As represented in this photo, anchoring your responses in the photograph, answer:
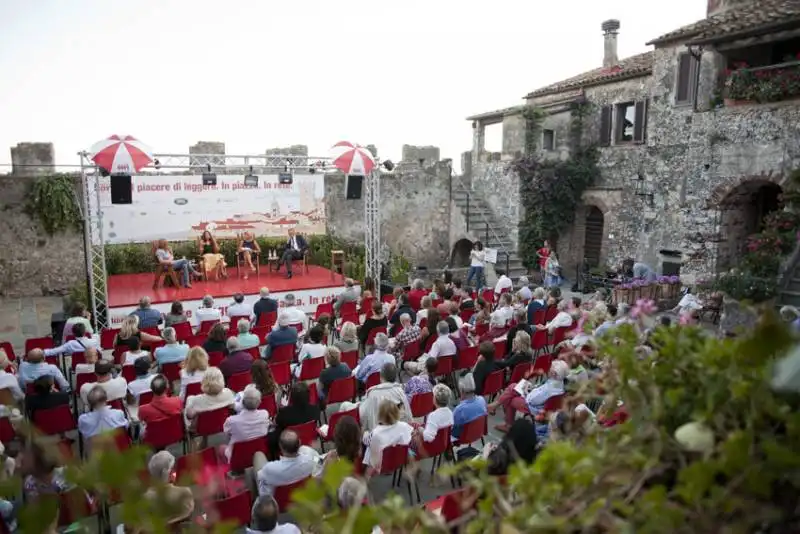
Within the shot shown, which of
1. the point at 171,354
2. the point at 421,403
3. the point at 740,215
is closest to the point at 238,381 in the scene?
the point at 171,354

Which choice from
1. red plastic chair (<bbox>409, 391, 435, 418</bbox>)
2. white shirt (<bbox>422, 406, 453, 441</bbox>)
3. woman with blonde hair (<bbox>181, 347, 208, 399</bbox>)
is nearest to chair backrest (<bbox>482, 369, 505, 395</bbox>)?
red plastic chair (<bbox>409, 391, 435, 418</bbox>)

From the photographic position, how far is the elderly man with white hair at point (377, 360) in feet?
23.7

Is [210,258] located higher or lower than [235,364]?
higher

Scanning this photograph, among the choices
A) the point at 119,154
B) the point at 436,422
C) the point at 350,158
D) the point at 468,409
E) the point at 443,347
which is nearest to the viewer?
the point at 436,422

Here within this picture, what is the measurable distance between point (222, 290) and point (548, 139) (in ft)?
37.2

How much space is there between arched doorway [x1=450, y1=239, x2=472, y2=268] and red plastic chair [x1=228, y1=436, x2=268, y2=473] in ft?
48.3

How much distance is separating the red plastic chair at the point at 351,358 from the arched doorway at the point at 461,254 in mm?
11888

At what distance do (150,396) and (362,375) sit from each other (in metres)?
2.44

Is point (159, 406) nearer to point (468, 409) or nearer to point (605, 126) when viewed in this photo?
point (468, 409)

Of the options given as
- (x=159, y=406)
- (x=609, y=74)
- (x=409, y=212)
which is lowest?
(x=159, y=406)

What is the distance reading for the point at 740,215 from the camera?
13.5 meters

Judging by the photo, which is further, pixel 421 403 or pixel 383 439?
pixel 421 403

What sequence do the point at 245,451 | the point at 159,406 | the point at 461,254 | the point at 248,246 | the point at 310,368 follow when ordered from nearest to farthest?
the point at 245,451, the point at 159,406, the point at 310,368, the point at 248,246, the point at 461,254

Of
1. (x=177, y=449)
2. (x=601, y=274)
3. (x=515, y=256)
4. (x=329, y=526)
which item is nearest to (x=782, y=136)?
(x=601, y=274)
